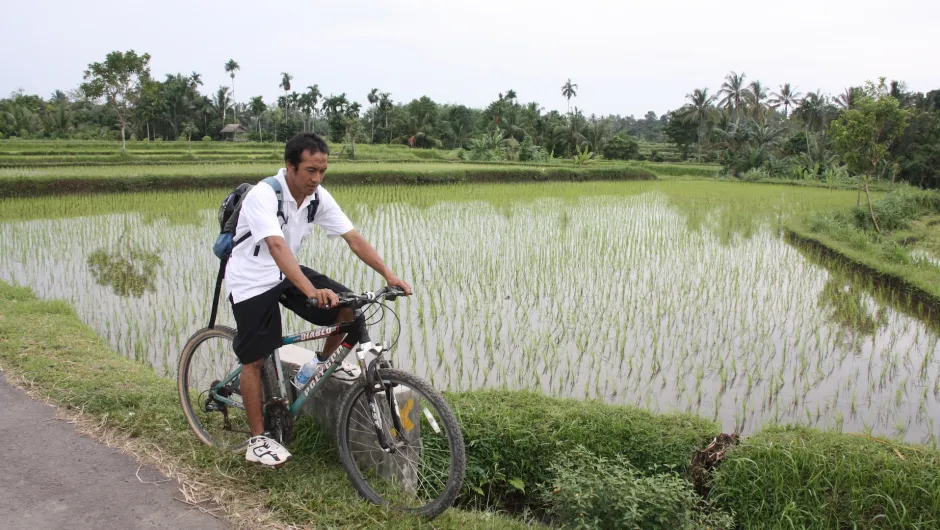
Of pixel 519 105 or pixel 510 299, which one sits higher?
pixel 519 105

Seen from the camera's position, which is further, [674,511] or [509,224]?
[509,224]

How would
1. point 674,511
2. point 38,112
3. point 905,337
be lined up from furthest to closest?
point 38,112, point 905,337, point 674,511

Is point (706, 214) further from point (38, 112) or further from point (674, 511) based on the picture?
point (38, 112)

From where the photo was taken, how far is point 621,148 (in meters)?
33.5

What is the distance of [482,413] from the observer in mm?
3223

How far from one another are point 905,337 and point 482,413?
4.21 meters

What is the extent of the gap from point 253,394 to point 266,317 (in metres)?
0.31

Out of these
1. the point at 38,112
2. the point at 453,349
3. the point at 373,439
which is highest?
the point at 38,112

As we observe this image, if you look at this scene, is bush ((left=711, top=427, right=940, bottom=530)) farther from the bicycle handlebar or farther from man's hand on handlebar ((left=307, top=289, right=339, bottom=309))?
man's hand on handlebar ((left=307, top=289, right=339, bottom=309))

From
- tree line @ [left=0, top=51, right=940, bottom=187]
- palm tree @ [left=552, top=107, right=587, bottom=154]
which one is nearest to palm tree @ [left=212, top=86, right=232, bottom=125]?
tree line @ [left=0, top=51, right=940, bottom=187]

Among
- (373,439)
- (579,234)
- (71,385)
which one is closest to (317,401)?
(373,439)

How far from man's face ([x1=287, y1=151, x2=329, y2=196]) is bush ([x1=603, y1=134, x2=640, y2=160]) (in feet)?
106

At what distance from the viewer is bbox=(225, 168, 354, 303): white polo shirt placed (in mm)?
2330

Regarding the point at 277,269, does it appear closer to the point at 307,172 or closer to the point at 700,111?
the point at 307,172
